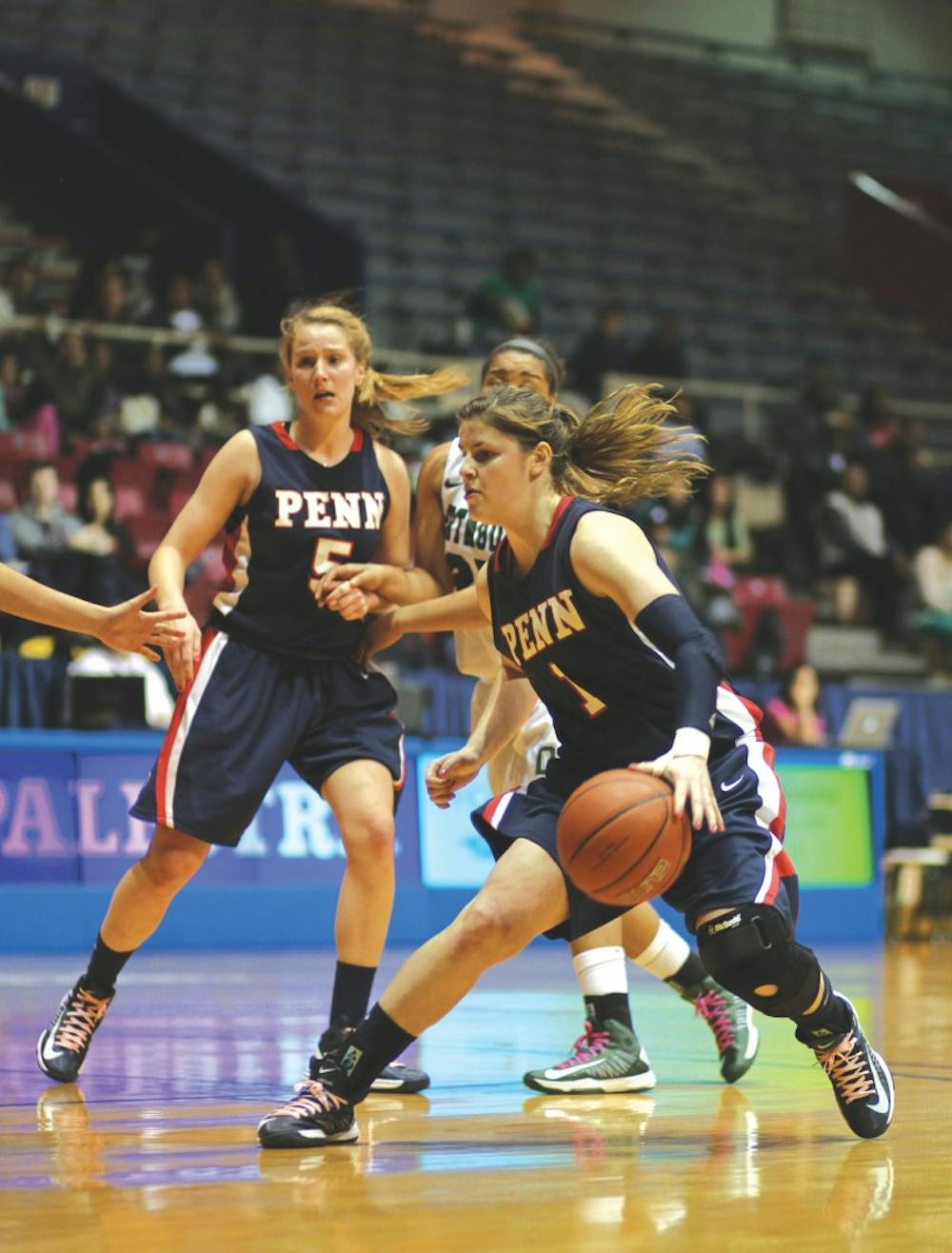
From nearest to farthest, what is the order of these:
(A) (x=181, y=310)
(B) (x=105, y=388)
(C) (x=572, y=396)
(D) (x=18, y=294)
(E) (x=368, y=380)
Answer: (E) (x=368, y=380)
(B) (x=105, y=388)
(D) (x=18, y=294)
(A) (x=181, y=310)
(C) (x=572, y=396)

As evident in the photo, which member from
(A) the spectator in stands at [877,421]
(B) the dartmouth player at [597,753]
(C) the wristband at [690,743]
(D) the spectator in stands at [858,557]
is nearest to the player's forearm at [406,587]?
(B) the dartmouth player at [597,753]

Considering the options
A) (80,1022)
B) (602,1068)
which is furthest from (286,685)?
(602,1068)

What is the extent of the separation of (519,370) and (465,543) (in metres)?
0.46

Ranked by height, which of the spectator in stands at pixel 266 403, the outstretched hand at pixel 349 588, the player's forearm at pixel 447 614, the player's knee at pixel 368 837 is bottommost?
the player's knee at pixel 368 837

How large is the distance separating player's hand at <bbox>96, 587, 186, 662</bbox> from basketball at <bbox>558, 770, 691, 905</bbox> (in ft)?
3.78

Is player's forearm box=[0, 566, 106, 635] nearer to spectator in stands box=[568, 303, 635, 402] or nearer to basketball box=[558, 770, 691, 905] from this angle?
basketball box=[558, 770, 691, 905]

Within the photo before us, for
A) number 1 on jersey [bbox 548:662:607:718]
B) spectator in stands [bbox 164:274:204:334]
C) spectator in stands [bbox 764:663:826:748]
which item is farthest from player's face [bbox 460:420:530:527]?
spectator in stands [bbox 164:274:204:334]

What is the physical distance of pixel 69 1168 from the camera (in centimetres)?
323

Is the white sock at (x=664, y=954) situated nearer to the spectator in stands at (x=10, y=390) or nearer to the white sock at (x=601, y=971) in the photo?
the white sock at (x=601, y=971)

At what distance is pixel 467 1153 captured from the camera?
136 inches

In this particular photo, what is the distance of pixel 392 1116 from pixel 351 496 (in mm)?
1531

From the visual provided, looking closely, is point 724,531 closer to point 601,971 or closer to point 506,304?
point 506,304

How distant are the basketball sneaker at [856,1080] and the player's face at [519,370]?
72.9 inches

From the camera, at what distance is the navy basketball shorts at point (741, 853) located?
357cm
